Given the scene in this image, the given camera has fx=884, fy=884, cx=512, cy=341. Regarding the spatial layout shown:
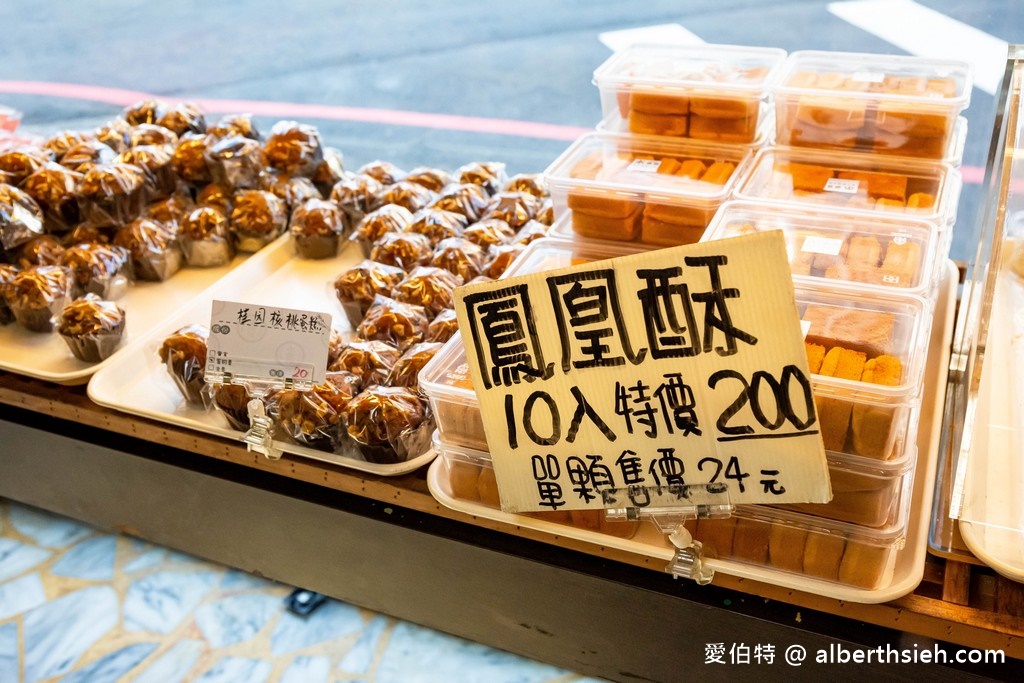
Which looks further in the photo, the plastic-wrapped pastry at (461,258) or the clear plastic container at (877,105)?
the plastic-wrapped pastry at (461,258)

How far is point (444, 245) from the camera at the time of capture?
207 centimetres

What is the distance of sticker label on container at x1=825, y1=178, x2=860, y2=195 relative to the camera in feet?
5.35

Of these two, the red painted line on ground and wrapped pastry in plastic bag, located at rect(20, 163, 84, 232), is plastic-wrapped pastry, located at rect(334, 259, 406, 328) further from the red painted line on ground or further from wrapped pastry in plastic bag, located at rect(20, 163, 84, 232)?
the red painted line on ground

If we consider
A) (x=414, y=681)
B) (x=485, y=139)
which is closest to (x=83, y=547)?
(x=414, y=681)

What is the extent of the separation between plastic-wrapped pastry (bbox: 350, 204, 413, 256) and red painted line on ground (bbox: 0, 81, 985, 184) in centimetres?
111

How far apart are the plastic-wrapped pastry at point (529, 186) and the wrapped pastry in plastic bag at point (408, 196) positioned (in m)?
0.22

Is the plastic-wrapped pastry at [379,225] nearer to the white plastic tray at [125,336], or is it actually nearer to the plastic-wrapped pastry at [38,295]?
the white plastic tray at [125,336]

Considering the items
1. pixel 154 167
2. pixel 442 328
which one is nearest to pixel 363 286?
pixel 442 328

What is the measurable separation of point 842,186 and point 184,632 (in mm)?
1601

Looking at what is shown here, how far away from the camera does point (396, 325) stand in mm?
1837

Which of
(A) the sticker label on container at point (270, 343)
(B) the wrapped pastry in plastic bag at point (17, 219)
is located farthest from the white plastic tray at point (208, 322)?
(B) the wrapped pastry in plastic bag at point (17, 219)

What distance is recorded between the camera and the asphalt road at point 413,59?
3.45 m

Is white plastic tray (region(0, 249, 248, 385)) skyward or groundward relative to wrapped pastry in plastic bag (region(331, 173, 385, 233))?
groundward

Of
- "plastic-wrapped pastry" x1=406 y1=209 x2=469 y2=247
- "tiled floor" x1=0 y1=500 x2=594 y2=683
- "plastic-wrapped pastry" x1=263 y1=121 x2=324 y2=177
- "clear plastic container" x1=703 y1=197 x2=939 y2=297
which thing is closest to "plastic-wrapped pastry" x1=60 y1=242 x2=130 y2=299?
"plastic-wrapped pastry" x1=263 y1=121 x2=324 y2=177
